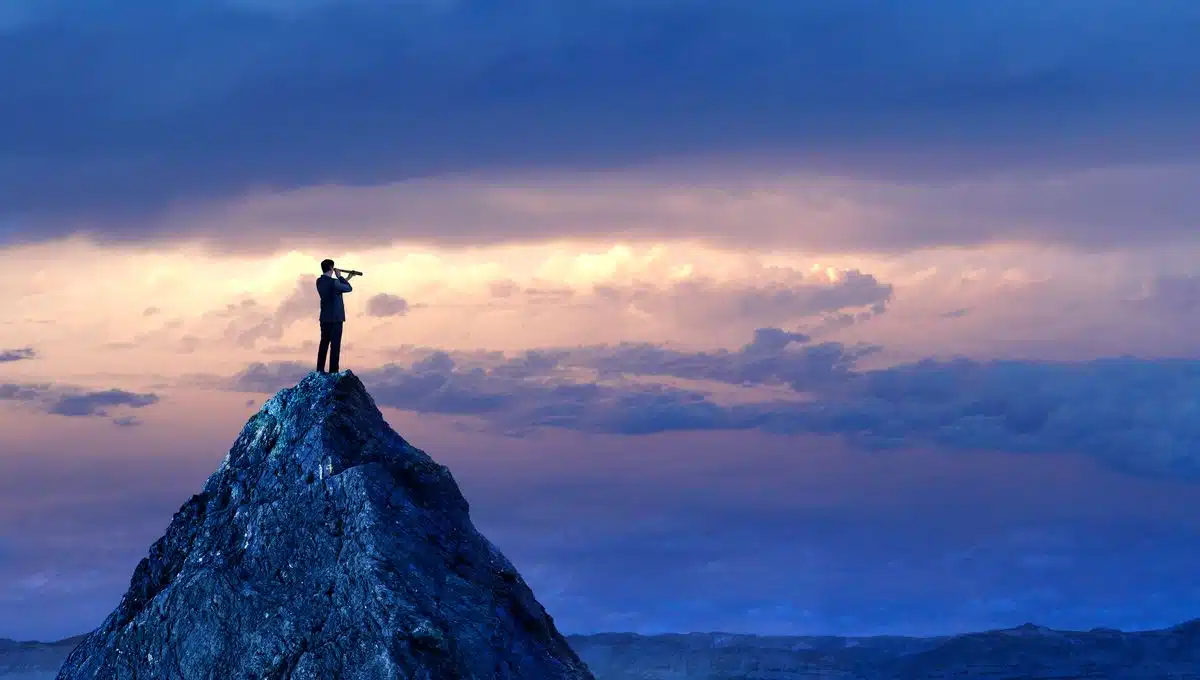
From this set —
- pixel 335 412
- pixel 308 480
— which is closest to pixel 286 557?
pixel 308 480

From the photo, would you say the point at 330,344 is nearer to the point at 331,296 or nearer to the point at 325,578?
the point at 331,296

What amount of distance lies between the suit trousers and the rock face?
99.5 inches

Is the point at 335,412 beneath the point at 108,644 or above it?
above

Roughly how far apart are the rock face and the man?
103 inches

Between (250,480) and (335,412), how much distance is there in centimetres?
311

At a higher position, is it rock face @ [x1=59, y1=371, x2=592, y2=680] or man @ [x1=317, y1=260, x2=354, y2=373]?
man @ [x1=317, y1=260, x2=354, y2=373]

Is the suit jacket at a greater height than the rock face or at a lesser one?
greater

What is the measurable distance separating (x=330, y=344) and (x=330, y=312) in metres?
0.99

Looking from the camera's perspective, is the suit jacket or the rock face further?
the suit jacket

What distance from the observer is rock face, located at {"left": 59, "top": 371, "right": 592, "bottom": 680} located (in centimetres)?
2944

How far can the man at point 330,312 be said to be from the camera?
3856 centimetres

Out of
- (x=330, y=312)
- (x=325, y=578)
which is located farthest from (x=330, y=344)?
(x=325, y=578)

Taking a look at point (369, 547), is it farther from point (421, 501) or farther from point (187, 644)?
point (187, 644)

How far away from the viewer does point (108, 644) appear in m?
34.1
